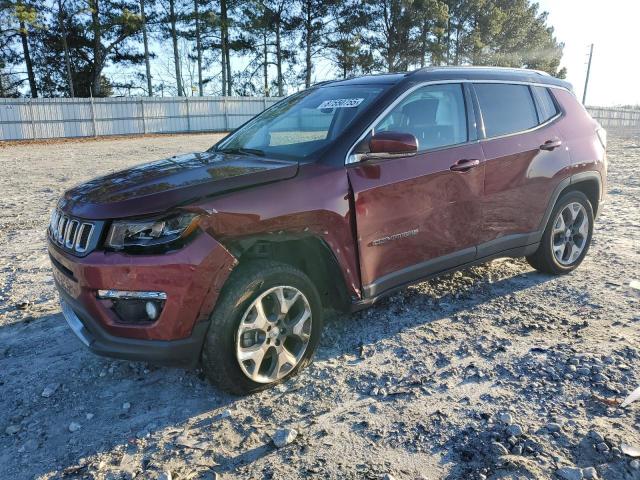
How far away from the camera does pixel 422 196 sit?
354cm

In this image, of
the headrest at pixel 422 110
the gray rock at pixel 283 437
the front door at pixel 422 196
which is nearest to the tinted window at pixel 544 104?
the front door at pixel 422 196

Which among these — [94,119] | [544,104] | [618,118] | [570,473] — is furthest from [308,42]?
[570,473]

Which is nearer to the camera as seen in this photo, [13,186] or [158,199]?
[158,199]

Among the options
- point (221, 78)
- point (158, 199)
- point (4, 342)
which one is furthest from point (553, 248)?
point (221, 78)

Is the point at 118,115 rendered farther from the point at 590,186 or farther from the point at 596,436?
the point at 596,436

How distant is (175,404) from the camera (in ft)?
9.85

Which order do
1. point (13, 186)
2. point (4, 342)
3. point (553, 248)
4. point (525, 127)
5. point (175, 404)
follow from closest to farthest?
point (175, 404)
point (4, 342)
point (525, 127)
point (553, 248)
point (13, 186)

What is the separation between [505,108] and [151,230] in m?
3.03

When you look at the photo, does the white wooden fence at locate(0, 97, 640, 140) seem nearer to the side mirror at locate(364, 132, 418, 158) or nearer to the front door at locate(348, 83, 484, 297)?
the front door at locate(348, 83, 484, 297)

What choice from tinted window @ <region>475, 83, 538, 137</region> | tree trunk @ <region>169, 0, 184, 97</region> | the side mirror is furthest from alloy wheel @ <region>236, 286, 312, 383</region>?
tree trunk @ <region>169, 0, 184, 97</region>

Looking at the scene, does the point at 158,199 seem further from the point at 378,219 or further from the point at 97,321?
the point at 378,219

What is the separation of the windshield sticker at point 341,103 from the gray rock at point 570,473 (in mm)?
2488

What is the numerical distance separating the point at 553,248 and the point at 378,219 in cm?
224

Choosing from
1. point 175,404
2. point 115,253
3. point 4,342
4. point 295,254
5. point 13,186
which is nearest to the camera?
point 115,253
